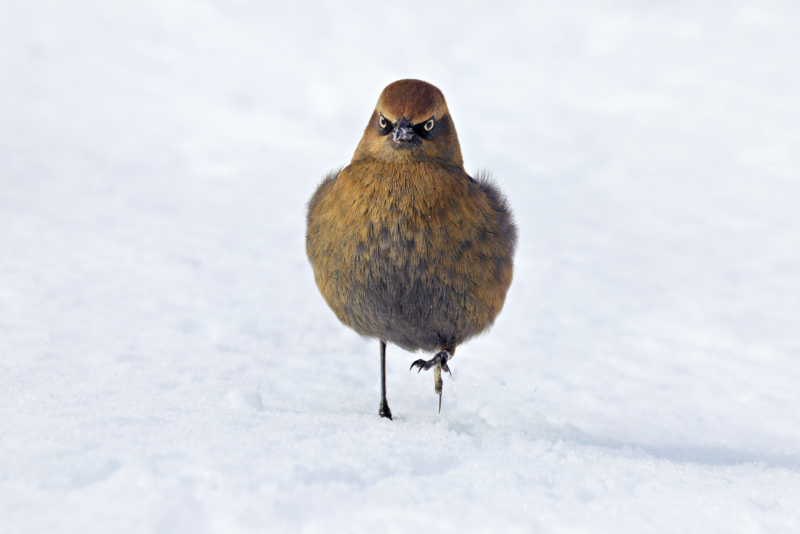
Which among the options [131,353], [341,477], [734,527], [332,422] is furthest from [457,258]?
[131,353]

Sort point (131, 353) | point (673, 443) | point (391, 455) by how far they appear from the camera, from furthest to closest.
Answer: point (131, 353) → point (673, 443) → point (391, 455)

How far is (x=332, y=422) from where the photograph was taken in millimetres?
3201

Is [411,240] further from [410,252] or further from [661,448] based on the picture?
[661,448]

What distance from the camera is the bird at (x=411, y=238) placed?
371 cm

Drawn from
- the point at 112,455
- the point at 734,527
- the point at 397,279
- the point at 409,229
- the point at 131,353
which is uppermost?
the point at 409,229

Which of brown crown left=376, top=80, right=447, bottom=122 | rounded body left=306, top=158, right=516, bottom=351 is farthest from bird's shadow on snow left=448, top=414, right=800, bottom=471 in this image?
brown crown left=376, top=80, right=447, bottom=122

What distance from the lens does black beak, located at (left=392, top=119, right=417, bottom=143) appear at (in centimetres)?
381

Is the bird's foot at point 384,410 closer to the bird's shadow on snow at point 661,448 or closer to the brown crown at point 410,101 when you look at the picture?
the bird's shadow on snow at point 661,448

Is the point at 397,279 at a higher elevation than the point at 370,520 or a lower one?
higher

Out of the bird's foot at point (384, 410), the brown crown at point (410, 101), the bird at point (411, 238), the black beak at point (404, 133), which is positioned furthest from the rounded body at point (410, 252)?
the bird's foot at point (384, 410)

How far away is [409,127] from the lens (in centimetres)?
385

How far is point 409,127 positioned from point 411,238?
0.67 metres

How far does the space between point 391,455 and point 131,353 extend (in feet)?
7.45

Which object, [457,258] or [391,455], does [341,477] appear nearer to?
[391,455]
